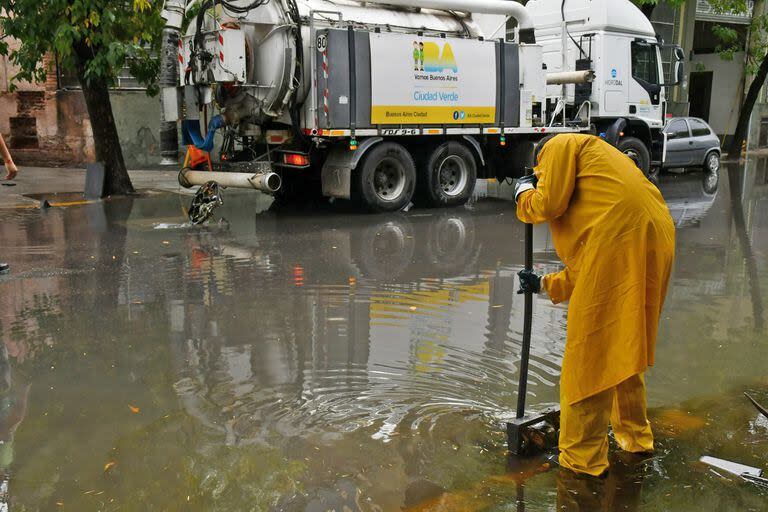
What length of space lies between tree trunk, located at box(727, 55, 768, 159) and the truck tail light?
1688cm

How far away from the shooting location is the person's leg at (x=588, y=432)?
3.72 meters

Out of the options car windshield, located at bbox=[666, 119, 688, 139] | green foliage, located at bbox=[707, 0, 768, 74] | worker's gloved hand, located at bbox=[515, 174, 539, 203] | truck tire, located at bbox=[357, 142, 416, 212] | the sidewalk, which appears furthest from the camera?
green foliage, located at bbox=[707, 0, 768, 74]

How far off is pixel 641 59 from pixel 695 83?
16.2 meters

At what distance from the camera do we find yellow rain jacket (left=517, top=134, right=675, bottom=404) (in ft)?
11.9

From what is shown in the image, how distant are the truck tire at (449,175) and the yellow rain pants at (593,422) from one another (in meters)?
9.62

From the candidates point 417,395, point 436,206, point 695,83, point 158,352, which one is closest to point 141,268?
point 158,352

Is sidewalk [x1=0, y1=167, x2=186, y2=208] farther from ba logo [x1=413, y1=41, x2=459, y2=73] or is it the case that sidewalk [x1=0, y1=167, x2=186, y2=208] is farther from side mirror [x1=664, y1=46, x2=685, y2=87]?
side mirror [x1=664, y1=46, x2=685, y2=87]

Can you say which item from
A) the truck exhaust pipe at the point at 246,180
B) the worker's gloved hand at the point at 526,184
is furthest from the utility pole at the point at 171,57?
the worker's gloved hand at the point at 526,184

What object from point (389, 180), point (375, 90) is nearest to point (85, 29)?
point (375, 90)

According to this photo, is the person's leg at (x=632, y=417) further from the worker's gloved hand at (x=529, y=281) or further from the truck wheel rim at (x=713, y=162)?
the truck wheel rim at (x=713, y=162)

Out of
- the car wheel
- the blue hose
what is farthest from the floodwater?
the car wheel

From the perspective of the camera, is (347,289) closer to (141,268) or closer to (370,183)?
(141,268)

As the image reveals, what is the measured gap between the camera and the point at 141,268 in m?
8.49

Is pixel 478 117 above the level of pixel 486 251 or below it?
above
